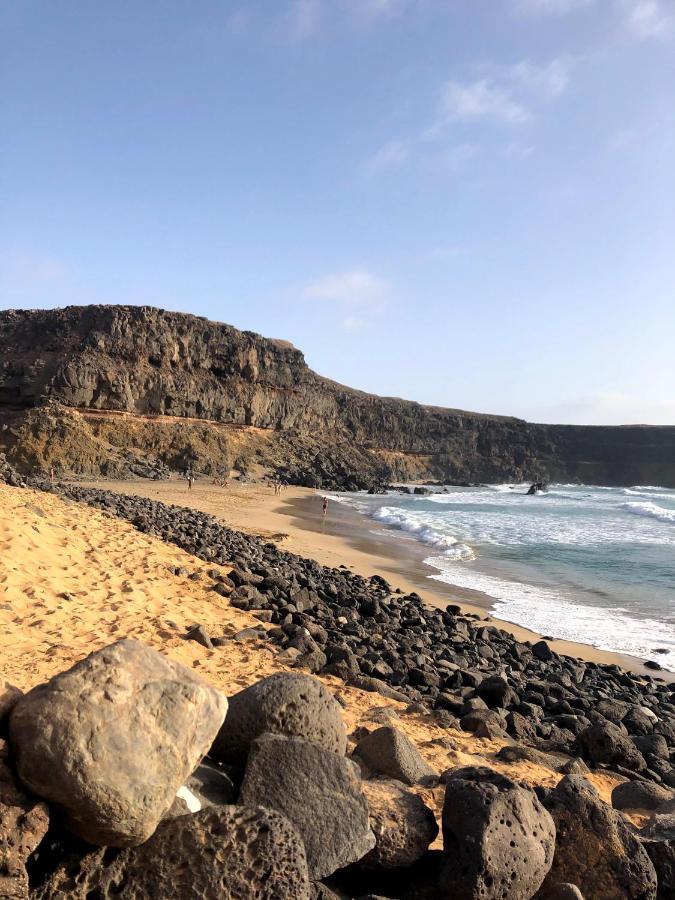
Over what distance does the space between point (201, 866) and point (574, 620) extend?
11.7m

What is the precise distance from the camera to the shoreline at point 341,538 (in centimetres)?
1138

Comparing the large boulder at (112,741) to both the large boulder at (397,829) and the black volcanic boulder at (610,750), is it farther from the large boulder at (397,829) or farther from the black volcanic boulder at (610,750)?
the black volcanic boulder at (610,750)

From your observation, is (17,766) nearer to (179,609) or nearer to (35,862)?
(35,862)

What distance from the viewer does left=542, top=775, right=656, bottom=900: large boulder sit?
3.06 m

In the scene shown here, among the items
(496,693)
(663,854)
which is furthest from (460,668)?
(663,854)

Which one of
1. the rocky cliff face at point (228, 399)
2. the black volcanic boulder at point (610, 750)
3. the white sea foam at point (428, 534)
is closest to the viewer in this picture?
the black volcanic boulder at point (610, 750)

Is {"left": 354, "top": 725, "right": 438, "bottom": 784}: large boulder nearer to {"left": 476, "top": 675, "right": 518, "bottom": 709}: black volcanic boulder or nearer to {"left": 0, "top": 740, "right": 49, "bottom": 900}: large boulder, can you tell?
{"left": 0, "top": 740, "right": 49, "bottom": 900}: large boulder

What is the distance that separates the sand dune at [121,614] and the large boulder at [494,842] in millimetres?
1143

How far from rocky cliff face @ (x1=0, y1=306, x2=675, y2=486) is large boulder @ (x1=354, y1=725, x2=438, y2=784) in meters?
35.3

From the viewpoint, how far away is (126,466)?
3844 centimetres

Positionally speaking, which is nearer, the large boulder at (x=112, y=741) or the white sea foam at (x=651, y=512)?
the large boulder at (x=112, y=741)

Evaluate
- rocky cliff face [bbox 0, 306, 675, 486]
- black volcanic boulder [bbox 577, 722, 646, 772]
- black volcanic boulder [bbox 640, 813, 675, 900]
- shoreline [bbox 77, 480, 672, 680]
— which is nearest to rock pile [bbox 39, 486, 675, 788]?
black volcanic boulder [bbox 577, 722, 646, 772]

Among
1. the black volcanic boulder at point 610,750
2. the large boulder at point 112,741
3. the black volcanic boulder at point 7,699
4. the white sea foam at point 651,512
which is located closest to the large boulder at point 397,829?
the large boulder at point 112,741

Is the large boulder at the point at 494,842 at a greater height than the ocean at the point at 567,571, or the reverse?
the large boulder at the point at 494,842
